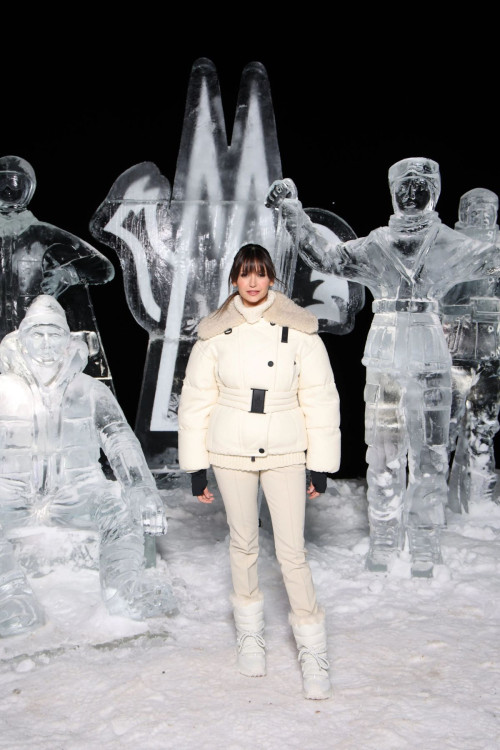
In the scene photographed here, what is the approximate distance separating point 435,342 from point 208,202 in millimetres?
1842

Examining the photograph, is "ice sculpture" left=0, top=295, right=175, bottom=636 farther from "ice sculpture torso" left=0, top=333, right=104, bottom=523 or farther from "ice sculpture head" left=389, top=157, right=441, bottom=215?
"ice sculpture head" left=389, top=157, right=441, bottom=215

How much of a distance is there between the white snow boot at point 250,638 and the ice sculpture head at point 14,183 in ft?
8.34

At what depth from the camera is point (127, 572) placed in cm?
274

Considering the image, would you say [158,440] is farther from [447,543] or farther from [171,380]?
[447,543]

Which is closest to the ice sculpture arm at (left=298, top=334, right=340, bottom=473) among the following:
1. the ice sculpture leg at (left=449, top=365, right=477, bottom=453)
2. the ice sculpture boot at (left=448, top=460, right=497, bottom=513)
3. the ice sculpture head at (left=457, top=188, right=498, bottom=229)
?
the ice sculpture leg at (left=449, top=365, right=477, bottom=453)

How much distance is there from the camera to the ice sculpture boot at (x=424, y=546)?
3.24 metres

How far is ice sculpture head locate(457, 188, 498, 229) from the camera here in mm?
4094

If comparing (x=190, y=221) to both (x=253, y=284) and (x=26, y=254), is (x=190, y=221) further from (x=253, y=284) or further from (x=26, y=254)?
(x=253, y=284)

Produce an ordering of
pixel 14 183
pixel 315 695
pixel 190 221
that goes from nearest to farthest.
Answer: pixel 315 695 → pixel 14 183 → pixel 190 221

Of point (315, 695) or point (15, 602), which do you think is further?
point (15, 602)

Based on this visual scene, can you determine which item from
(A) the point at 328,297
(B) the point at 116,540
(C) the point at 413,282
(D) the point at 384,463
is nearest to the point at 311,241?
(C) the point at 413,282

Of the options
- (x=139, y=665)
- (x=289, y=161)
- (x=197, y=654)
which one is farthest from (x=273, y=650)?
(x=289, y=161)

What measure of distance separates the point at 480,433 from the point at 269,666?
7.43ft

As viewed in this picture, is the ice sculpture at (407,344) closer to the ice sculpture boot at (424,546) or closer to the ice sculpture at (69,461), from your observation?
the ice sculpture boot at (424,546)
